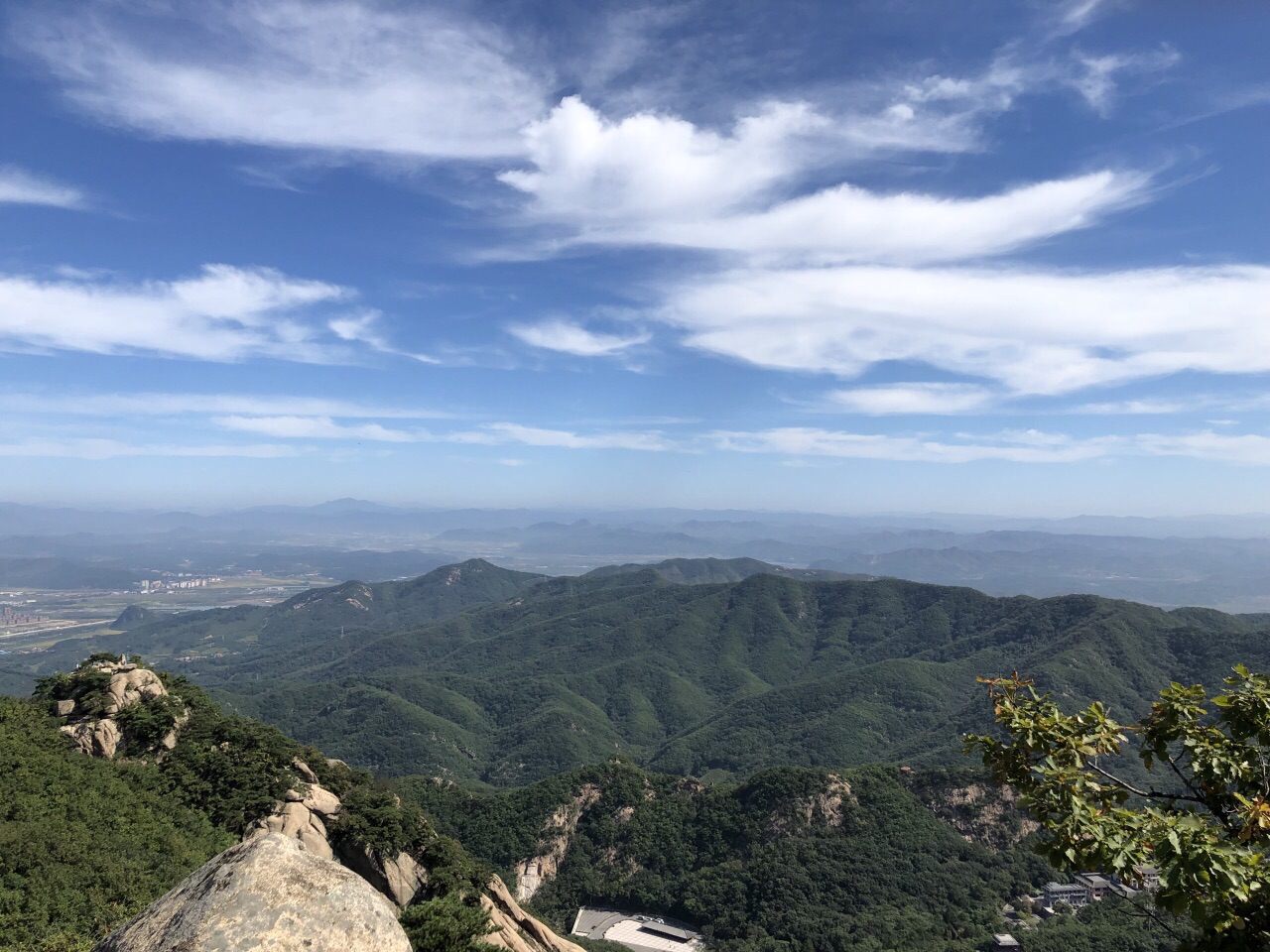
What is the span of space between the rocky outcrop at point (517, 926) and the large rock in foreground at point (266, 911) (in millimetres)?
24061

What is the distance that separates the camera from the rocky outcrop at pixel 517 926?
99.2 ft

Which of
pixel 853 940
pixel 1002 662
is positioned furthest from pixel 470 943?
pixel 1002 662

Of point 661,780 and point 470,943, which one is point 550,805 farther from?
point 470,943

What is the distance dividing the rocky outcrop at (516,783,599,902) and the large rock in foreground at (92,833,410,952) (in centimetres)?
7499

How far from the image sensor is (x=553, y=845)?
3187 inches

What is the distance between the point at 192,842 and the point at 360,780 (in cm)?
1385

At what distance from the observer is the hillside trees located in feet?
22.5

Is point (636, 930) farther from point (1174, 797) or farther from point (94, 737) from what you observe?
point (1174, 797)

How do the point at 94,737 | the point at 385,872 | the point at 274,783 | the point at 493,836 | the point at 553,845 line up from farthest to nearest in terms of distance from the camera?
the point at 553,845
the point at 493,836
the point at 94,737
the point at 274,783
the point at 385,872

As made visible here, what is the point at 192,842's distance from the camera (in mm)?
30328

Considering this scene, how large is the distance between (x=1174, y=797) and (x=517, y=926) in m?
34.1

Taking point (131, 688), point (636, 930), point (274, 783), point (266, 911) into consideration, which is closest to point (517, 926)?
point (274, 783)

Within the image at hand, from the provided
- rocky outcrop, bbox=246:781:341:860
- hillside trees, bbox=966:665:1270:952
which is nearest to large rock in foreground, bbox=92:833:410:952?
hillside trees, bbox=966:665:1270:952

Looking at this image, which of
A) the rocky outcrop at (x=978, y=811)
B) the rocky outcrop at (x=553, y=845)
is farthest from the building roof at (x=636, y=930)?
the rocky outcrop at (x=978, y=811)
